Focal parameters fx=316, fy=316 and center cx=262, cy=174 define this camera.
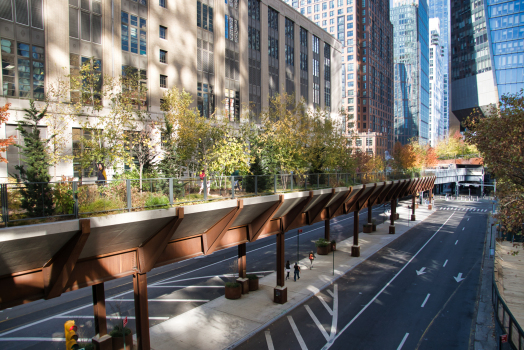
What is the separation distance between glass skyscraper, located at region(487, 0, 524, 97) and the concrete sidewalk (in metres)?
102

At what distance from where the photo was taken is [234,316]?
699 inches

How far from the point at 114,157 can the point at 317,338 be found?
564 inches

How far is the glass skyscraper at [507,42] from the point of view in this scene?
92.1 metres

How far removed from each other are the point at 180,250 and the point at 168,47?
25.2m

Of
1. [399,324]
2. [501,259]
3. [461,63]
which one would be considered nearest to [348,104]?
[461,63]

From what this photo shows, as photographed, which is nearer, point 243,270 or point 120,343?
point 120,343

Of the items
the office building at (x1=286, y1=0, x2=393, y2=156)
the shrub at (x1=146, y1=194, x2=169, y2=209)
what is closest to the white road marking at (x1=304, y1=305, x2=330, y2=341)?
the shrub at (x1=146, y1=194, x2=169, y2=209)

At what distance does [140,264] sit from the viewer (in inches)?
486

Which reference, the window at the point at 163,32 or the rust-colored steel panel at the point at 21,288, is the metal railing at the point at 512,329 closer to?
the rust-colored steel panel at the point at 21,288

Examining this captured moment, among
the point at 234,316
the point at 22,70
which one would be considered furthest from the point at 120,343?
the point at 22,70

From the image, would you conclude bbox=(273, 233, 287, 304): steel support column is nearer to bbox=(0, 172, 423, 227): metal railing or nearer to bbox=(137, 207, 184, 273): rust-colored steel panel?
bbox=(0, 172, 423, 227): metal railing

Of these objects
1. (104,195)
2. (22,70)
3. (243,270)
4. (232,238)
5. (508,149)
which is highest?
(22,70)

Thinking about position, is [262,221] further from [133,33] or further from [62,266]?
[133,33]

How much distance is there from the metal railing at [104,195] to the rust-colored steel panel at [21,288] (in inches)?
75.8
